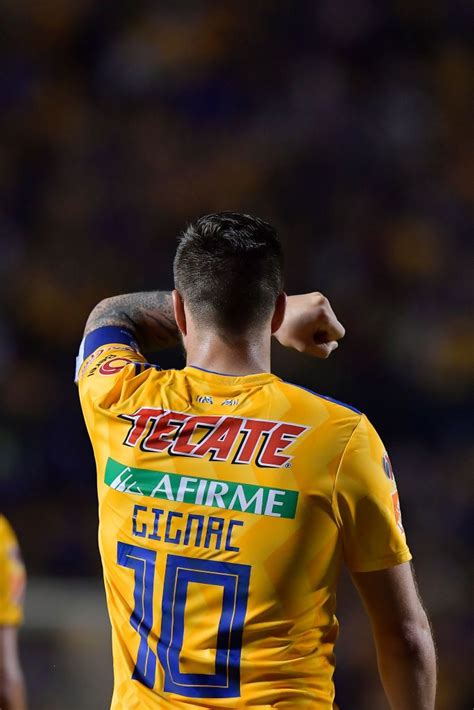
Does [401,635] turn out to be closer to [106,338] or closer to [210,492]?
[210,492]

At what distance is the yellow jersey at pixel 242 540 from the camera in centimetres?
148

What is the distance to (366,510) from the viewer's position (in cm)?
148

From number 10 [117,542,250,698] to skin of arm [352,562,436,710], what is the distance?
212 mm

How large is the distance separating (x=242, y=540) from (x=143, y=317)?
0.70 meters

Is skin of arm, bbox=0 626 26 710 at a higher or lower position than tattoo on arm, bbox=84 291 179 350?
lower

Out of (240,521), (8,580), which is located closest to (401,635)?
(240,521)

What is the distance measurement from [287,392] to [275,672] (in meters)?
0.46

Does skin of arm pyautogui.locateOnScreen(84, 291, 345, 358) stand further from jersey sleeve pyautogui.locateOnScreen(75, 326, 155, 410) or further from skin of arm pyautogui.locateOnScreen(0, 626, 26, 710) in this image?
skin of arm pyautogui.locateOnScreen(0, 626, 26, 710)

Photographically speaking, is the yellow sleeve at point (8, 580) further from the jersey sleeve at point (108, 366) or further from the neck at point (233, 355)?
the neck at point (233, 355)

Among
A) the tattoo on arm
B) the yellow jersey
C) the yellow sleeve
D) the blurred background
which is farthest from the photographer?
the blurred background

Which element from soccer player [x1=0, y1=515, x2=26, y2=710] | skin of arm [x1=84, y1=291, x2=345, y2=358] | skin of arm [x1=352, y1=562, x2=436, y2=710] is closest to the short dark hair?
skin of arm [x1=84, y1=291, x2=345, y2=358]

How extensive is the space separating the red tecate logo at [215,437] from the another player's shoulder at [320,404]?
44 mm

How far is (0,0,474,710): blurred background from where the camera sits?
6.22 metres

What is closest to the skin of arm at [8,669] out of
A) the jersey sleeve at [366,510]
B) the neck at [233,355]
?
the neck at [233,355]
